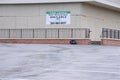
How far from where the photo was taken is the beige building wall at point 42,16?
1604 inches

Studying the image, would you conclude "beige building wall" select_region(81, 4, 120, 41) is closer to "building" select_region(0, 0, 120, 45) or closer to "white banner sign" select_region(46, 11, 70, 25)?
"building" select_region(0, 0, 120, 45)

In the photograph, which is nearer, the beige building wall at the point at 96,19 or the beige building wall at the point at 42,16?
the beige building wall at the point at 42,16

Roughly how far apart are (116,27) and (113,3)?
4.72 m

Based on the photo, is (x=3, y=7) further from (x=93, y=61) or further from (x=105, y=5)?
(x=93, y=61)

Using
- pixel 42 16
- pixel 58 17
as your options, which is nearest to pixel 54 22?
pixel 58 17

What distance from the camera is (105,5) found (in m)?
43.4

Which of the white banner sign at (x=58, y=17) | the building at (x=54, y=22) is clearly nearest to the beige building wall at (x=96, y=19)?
the building at (x=54, y=22)

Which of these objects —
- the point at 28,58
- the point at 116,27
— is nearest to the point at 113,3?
the point at 116,27

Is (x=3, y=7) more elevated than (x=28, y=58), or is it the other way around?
(x=3, y=7)

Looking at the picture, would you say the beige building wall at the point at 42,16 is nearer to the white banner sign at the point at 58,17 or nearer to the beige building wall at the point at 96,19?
the beige building wall at the point at 96,19

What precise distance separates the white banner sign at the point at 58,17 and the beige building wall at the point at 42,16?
32 cm

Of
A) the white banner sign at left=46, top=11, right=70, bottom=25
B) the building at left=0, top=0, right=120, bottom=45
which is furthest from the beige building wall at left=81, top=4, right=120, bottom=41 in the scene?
the white banner sign at left=46, top=11, right=70, bottom=25

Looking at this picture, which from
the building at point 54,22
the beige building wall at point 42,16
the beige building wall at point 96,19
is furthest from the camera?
the beige building wall at point 96,19

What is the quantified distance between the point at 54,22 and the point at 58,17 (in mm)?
626
